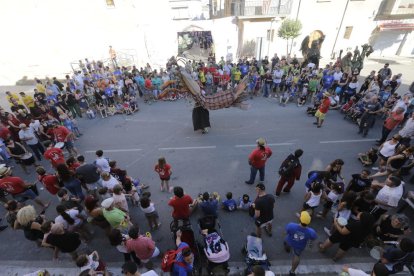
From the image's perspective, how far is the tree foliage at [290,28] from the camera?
19.0 metres

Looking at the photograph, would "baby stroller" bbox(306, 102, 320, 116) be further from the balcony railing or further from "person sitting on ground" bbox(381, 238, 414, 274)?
the balcony railing

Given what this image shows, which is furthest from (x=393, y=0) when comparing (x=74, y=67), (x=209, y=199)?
(x=74, y=67)

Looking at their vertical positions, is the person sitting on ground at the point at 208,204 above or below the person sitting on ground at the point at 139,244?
below

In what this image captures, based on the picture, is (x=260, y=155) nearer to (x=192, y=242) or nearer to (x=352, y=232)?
(x=352, y=232)

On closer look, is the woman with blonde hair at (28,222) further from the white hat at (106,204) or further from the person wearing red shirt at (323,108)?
the person wearing red shirt at (323,108)

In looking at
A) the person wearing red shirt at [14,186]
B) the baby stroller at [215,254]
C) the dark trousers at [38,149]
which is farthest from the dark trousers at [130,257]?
the dark trousers at [38,149]

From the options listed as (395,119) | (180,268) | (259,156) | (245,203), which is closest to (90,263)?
(180,268)

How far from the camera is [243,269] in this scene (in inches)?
191

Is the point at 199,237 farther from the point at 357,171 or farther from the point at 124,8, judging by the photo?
the point at 124,8

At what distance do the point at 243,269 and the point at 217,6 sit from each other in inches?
961

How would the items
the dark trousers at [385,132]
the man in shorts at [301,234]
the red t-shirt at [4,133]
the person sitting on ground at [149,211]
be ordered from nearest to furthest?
the man in shorts at [301,234]
the person sitting on ground at [149,211]
the red t-shirt at [4,133]
the dark trousers at [385,132]

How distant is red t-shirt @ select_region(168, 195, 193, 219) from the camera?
505 centimetres

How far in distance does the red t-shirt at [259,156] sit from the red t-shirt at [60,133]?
6.78 meters

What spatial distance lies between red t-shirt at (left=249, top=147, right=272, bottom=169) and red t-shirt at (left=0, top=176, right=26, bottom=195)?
21.2 feet
